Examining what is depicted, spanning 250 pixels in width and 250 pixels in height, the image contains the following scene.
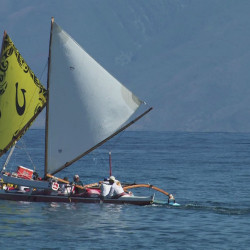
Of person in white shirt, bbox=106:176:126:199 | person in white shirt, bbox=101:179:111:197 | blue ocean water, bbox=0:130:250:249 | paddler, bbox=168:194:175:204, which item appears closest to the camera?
blue ocean water, bbox=0:130:250:249

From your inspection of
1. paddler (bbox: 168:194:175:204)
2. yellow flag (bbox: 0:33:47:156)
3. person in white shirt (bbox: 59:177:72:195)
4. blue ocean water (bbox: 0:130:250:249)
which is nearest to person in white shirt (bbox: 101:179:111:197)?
blue ocean water (bbox: 0:130:250:249)

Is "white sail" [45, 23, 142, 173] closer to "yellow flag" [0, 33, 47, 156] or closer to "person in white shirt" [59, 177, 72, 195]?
"yellow flag" [0, 33, 47, 156]

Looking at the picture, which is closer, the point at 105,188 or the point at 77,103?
the point at 105,188

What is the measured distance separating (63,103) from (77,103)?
35.6 inches

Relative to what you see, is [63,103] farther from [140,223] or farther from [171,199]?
[140,223]

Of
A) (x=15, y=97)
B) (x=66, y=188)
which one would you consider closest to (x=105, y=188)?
(x=66, y=188)

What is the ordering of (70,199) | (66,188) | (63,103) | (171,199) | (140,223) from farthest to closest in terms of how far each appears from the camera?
(171,199), (63,103), (66,188), (70,199), (140,223)

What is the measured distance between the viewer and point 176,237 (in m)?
44.3

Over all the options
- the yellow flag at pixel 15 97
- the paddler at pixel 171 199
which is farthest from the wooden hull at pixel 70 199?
the yellow flag at pixel 15 97

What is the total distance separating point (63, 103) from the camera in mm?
56156

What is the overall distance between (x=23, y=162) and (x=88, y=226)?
64244mm

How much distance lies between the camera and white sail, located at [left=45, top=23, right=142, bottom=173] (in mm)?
55906

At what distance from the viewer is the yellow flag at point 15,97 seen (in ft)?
185

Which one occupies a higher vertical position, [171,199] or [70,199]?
[171,199]
